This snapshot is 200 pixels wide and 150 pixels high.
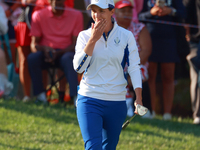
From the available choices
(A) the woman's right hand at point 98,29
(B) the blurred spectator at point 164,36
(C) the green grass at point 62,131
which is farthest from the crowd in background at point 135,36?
(A) the woman's right hand at point 98,29

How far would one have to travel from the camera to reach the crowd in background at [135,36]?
614cm

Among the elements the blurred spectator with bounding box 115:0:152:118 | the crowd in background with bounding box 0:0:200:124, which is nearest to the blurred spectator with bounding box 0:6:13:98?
the crowd in background with bounding box 0:0:200:124

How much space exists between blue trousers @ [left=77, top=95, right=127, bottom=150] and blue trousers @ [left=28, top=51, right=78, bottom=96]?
283cm

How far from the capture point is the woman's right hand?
3.09 metres

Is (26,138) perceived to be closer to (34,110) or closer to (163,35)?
(34,110)

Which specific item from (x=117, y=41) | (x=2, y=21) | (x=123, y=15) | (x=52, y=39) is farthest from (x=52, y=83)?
(x=117, y=41)

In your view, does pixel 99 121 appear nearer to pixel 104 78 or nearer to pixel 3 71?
pixel 104 78

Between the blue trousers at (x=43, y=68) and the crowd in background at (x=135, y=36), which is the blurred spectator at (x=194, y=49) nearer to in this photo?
the crowd in background at (x=135, y=36)

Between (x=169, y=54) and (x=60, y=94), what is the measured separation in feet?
7.07

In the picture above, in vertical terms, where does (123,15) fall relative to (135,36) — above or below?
above

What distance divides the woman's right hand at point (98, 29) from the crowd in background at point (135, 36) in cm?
282

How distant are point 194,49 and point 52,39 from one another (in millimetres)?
2523

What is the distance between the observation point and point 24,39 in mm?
6809

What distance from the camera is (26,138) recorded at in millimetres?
4688
